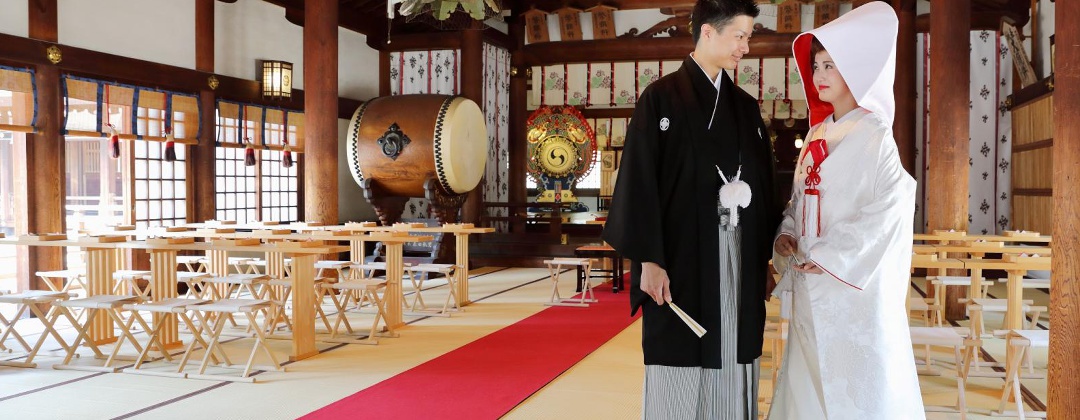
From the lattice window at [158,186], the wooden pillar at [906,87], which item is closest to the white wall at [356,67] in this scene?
the lattice window at [158,186]

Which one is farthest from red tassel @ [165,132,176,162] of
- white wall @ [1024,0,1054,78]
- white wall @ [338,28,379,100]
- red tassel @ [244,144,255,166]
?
white wall @ [1024,0,1054,78]

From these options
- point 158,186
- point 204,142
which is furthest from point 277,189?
point 158,186

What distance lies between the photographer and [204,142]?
31.4 feet

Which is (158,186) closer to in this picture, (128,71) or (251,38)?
(128,71)

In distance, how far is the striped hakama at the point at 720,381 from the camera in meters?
2.47

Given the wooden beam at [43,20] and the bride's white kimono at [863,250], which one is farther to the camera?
the wooden beam at [43,20]

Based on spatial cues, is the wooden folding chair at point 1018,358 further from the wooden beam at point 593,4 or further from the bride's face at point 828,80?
the wooden beam at point 593,4

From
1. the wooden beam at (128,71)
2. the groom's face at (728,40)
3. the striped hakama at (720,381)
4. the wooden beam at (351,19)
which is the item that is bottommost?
the striped hakama at (720,381)

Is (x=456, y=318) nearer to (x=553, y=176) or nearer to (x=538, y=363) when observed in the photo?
(x=538, y=363)

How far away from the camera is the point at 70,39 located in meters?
7.84

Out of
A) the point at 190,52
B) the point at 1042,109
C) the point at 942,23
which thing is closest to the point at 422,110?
the point at 190,52

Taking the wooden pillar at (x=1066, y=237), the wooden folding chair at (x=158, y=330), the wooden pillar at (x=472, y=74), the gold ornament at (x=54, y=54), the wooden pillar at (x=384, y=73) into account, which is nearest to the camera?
the wooden pillar at (x=1066, y=237)

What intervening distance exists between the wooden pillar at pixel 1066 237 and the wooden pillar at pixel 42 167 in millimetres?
7722

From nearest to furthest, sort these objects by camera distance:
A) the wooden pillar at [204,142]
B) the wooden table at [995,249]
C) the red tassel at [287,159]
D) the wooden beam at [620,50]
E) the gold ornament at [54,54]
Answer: the wooden table at [995,249] < the gold ornament at [54,54] < the wooden pillar at [204,142] < the red tassel at [287,159] < the wooden beam at [620,50]
